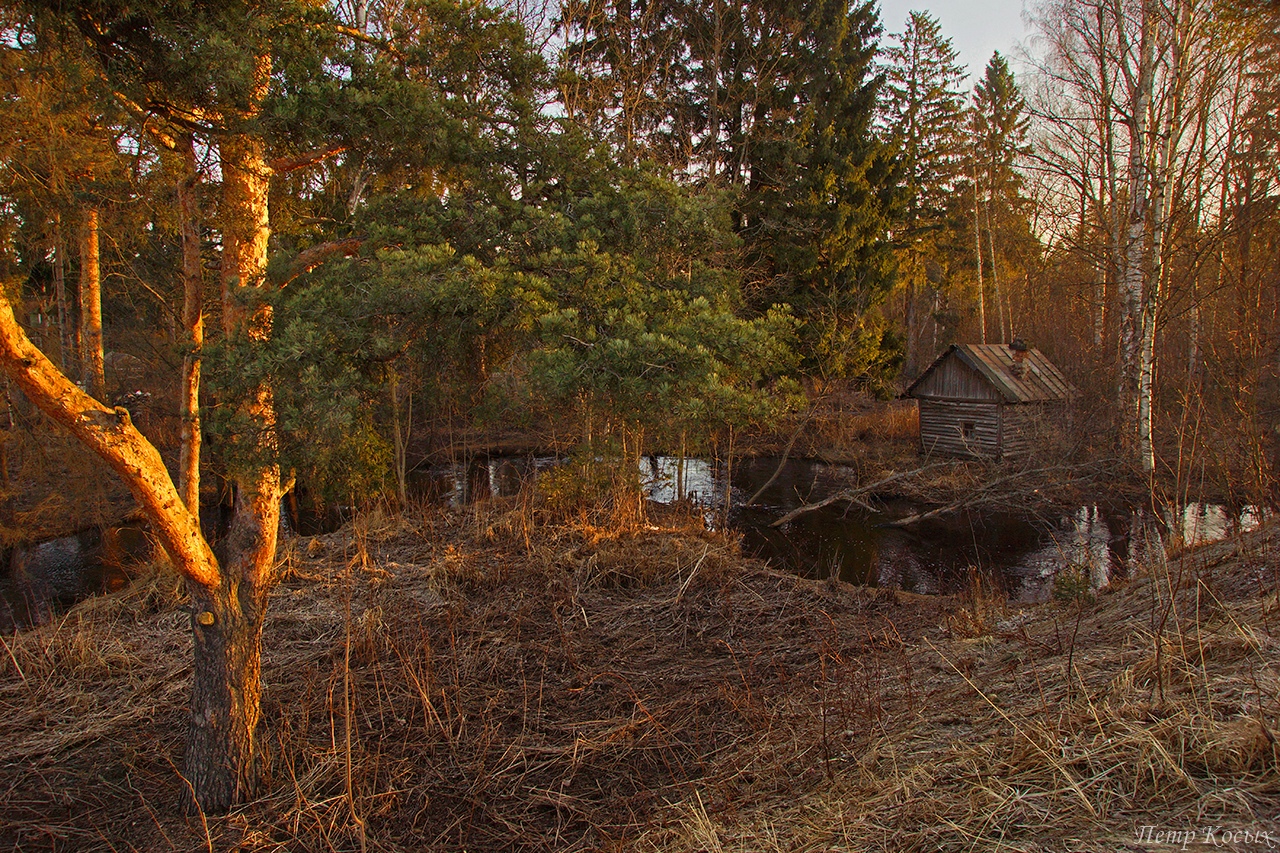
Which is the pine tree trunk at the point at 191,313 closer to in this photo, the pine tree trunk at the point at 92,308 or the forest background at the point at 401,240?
the forest background at the point at 401,240

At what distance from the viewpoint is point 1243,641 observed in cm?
338

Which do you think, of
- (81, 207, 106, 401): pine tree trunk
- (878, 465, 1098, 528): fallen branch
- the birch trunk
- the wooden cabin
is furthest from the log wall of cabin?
(81, 207, 106, 401): pine tree trunk

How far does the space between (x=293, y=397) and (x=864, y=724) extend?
4681 mm

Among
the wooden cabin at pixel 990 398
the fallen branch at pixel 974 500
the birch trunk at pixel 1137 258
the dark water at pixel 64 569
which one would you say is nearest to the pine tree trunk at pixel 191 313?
the dark water at pixel 64 569

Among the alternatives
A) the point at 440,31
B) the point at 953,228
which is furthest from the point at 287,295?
the point at 953,228

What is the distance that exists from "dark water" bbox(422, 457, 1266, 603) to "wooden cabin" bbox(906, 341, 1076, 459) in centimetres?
346

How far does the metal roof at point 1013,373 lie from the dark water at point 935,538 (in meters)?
3.90

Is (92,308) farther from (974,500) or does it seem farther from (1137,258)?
(1137,258)

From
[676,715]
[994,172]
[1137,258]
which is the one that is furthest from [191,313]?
[994,172]

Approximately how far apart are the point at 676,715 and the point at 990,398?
1573cm

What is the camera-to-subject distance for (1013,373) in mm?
18109

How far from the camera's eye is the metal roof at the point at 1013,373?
686 inches

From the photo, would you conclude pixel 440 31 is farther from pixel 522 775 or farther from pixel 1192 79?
pixel 1192 79

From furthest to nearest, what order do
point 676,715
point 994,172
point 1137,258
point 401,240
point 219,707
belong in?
point 994,172, point 1137,258, point 401,240, point 676,715, point 219,707
